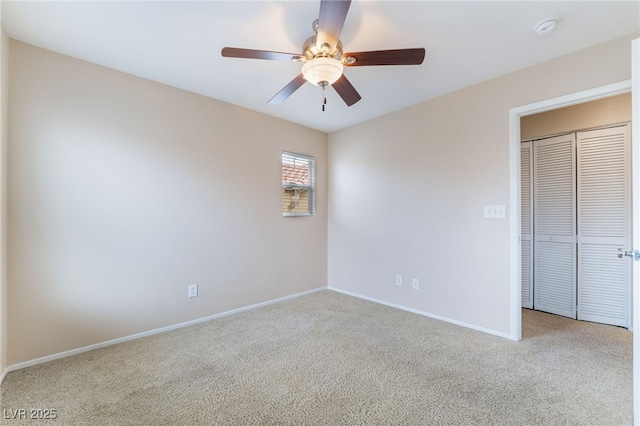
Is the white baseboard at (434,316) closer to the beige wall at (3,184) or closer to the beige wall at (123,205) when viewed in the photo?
the beige wall at (123,205)

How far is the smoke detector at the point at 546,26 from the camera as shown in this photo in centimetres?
180

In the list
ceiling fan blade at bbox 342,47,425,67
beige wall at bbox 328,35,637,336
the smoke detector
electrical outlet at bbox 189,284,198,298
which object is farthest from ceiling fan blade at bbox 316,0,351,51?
electrical outlet at bbox 189,284,198,298

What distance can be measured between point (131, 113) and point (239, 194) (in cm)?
127

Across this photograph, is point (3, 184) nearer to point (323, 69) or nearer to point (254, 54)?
point (254, 54)

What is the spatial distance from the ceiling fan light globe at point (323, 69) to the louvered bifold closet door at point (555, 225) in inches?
117

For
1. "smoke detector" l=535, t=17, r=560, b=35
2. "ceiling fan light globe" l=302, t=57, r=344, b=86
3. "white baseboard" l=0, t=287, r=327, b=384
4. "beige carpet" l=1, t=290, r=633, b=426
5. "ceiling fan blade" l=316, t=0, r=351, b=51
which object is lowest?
"beige carpet" l=1, t=290, r=633, b=426

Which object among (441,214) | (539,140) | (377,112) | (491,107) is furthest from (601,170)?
(377,112)

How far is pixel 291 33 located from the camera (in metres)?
1.91

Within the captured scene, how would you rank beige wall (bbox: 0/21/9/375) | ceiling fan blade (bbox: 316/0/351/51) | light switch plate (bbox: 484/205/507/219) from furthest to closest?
light switch plate (bbox: 484/205/507/219)
beige wall (bbox: 0/21/9/375)
ceiling fan blade (bbox: 316/0/351/51)

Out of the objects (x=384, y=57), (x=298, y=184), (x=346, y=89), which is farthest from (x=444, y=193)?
(x=298, y=184)

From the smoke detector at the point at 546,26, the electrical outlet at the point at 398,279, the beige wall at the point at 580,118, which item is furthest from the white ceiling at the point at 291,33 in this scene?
the electrical outlet at the point at 398,279

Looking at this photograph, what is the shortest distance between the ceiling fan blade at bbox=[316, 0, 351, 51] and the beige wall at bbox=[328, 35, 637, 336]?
1863mm

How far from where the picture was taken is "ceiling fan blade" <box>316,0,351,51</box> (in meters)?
1.30

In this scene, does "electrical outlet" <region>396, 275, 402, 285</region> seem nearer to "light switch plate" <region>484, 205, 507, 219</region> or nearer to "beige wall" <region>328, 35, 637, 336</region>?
"beige wall" <region>328, 35, 637, 336</region>
